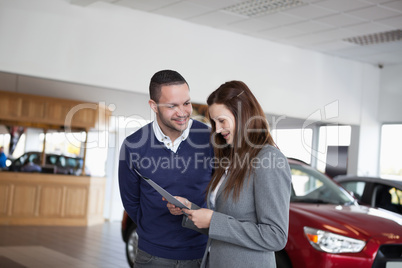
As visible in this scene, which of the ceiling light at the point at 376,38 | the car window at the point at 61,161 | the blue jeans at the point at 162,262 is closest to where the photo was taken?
the blue jeans at the point at 162,262

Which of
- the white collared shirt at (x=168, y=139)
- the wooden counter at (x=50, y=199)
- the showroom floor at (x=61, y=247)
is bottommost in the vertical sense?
the showroom floor at (x=61, y=247)

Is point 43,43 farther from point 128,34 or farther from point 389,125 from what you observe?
point 389,125

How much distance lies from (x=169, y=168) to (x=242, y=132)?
0.56 metres

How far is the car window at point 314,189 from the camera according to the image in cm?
529

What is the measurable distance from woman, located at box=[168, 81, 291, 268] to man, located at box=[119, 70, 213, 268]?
1.06ft

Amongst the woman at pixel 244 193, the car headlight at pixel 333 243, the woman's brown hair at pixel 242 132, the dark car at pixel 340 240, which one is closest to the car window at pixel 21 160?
the dark car at pixel 340 240

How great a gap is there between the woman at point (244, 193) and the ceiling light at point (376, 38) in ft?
21.2

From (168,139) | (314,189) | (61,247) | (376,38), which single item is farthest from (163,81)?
(376,38)

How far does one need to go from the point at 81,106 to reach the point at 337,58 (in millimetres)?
5022

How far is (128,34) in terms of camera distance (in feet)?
24.3

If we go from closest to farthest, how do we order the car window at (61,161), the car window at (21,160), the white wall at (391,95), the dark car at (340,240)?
the dark car at (340,240) → the white wall at (391,95) → the car window at (21,160) → the car window at (61,161)

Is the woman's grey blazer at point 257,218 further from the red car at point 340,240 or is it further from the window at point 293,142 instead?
the window at point 293,142

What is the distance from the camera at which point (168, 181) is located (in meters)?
2.57

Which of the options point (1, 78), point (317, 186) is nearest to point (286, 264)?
point (317, 186)
